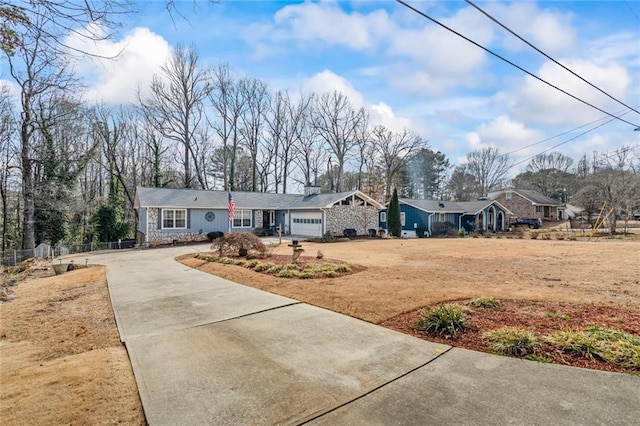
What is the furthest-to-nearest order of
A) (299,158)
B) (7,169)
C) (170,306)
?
(299,158) < (7,169) < (170,306)

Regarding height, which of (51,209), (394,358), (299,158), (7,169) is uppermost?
(299,158)

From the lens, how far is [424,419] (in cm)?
281

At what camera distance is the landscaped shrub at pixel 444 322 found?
16.3 ft

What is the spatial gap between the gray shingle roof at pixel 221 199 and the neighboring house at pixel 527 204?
27474 millimetres

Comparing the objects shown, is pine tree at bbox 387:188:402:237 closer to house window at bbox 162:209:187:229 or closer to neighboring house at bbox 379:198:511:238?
neighboring house at bbox 379:198:511:238

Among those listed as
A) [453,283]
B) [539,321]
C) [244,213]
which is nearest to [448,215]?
[244,213]

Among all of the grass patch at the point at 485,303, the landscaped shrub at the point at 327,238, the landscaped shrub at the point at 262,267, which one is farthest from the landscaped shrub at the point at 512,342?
the landscaped shrub at the point at 327,238

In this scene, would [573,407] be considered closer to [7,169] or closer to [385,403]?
[385,403]

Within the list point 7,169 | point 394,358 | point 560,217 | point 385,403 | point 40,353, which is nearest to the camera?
point 385,403

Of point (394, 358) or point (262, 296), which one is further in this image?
point (262, 296)

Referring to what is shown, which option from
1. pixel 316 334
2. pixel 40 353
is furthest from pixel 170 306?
pixel 316 334

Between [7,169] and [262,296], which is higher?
[7,169]

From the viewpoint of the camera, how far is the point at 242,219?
86.3ft

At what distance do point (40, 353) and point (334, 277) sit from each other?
22.0 ft
